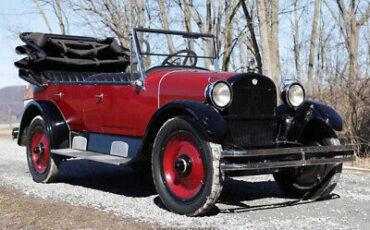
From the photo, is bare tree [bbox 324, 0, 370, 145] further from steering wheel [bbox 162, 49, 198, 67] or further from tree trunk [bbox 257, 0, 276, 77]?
steering wheel [bbox 162, 49, 198, 67]

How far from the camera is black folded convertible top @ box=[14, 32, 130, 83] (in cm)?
773

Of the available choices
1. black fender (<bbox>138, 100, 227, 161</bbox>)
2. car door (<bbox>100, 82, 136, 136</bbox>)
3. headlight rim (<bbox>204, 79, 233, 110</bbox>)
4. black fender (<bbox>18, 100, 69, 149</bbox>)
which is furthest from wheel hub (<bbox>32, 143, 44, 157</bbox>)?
headlight rim (<bbox>204, 79, 233, 110</bbox>)

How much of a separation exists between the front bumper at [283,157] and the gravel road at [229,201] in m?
0.51

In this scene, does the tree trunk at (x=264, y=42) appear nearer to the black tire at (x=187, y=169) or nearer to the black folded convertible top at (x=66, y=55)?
the black folded convertible top at (x=66, y=55)

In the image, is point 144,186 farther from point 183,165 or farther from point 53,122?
point 183,165

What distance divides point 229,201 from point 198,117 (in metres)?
1.40

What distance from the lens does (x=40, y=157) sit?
23.6 ft

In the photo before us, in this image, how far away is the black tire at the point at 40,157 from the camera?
687cm

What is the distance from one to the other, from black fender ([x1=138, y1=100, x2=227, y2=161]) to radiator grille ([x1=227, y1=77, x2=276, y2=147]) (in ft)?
1.13

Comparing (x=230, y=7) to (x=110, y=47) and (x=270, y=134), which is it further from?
(x=270, y=134)

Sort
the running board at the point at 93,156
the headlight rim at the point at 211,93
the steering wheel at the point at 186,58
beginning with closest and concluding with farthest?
the headlight rim at the point at 211,93 < the running board at the point at 93,156 < the steering wheel at the point at 186,58

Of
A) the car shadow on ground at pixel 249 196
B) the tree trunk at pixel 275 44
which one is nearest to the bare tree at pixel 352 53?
the tree trunk at pixel 275 44

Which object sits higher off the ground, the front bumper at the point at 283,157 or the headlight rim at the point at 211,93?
the headlight rim at the point at 211,93

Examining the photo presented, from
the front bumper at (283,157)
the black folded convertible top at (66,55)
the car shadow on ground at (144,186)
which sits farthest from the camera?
the black folded convertible top at (66,55)
